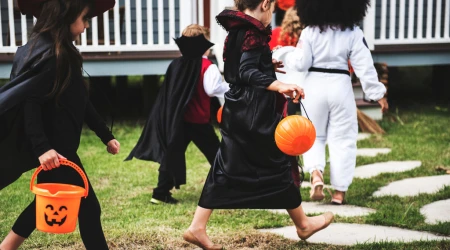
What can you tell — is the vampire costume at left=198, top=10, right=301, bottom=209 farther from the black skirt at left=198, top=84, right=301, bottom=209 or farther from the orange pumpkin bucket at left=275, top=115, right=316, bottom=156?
the orange pumpkin bucket at left=275, top=115, right=316, bottom=156

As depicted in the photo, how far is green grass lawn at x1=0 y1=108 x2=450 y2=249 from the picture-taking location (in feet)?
15.8

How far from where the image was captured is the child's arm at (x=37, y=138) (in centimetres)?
368

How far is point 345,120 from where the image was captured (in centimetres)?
602

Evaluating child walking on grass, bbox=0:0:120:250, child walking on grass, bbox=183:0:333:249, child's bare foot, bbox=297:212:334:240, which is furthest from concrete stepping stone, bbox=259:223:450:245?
child walking on grass, bbox=0:0:120:250

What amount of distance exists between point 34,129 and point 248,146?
127 cm

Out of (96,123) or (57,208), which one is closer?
(57,208)

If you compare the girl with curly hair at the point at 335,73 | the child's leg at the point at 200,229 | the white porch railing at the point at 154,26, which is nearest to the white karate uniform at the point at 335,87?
the girl with curly hair at the point at 335,73

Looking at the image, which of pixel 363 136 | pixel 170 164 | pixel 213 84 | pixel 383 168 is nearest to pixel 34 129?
pixel 170 164

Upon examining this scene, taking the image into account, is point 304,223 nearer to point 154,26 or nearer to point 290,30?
point 290,30

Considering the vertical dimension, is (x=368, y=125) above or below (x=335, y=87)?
below

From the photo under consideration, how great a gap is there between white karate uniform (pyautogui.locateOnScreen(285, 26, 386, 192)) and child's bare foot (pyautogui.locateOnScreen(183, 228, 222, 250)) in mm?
1797

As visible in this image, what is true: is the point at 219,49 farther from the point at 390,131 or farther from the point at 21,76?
the point at 21,76

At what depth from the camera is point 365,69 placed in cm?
591

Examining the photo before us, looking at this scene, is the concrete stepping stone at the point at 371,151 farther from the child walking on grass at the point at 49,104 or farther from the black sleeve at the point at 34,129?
the black sleeve at the point at 34,129
